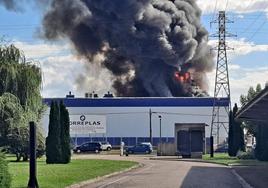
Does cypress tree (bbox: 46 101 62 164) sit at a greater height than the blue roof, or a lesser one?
lesser

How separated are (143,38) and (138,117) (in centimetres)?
1401

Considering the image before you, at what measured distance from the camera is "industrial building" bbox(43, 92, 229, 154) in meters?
102

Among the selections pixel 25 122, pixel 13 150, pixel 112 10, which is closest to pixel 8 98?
pixel 25 122

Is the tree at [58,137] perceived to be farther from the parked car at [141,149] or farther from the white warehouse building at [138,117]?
the white warehouse building at [138,117]

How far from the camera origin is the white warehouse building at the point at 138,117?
333 ft

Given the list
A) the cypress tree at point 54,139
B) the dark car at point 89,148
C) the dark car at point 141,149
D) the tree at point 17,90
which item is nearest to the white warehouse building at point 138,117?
the dark car at point 89,148

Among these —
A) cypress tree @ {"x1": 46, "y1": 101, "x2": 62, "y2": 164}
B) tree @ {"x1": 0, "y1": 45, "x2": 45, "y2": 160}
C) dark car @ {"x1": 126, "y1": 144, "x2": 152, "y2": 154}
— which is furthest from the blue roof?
tree @ {"x1": 0, "y1": 45, "x2": 45, "y2": 160}

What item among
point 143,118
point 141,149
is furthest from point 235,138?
point 143,118

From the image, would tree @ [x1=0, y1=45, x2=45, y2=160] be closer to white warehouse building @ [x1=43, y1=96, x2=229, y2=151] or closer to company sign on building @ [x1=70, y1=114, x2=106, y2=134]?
company sign on building @ [x1=70, y1=114, x2=106, y2=134]

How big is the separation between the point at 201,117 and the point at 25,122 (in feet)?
232

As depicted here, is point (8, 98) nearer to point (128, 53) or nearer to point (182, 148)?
point (182, 148)

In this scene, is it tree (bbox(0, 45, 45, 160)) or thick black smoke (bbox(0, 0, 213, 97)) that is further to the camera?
thick black smoke (bbox(0, 0, 213, 97))

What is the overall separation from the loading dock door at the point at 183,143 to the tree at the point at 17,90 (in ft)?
92.3

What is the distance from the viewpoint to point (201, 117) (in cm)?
10244
